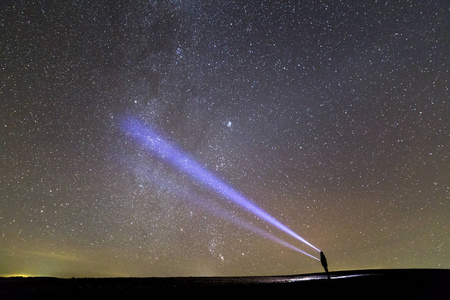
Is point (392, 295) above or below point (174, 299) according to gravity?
above

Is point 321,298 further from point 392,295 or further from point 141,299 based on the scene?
point 141,299

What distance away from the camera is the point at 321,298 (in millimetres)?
7629

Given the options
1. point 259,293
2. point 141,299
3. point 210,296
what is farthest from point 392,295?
point 141,299

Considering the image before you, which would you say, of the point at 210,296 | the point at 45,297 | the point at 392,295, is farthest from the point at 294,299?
the point at 45,297

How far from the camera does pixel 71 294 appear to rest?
7.50 m

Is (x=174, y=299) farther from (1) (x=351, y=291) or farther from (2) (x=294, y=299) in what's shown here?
(1) (x=351, y=291)

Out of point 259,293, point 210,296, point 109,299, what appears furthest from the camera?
point 259,293

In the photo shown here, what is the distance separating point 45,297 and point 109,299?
1628 millimetres

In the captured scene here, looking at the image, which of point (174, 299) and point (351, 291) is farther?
point (351, 291)

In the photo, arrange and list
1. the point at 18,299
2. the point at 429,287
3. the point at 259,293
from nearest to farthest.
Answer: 1. the point at 18,299
2. the point at 259,293
3. the point at 429,287

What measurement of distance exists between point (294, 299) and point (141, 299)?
4377 millimetres

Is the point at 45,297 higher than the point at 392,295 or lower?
lower

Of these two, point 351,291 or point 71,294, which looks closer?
point 71,294

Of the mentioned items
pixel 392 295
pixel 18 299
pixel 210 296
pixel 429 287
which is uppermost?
pixel 429 287
